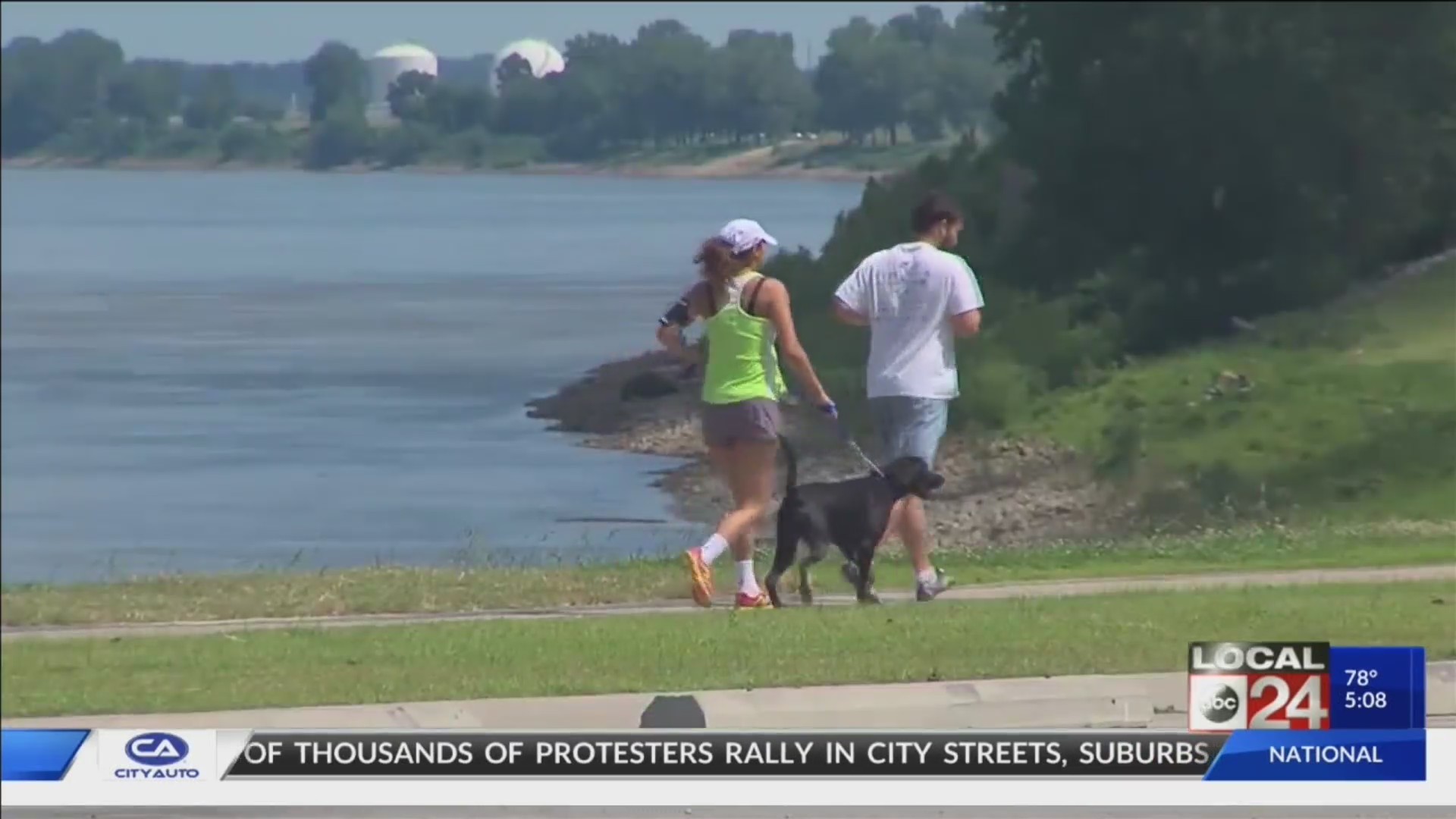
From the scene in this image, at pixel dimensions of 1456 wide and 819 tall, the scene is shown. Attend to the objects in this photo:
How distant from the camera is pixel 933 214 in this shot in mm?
11367

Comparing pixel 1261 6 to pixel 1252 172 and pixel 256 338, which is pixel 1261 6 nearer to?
pixel 1252 172

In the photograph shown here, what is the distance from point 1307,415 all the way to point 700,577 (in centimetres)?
1514

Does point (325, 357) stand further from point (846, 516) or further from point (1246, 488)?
point (846, 516)

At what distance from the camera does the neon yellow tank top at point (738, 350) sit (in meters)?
10.9

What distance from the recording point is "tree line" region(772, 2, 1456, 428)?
34.0 m

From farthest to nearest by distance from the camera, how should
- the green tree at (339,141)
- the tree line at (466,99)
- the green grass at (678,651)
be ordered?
1. the green tree at (339,141)
2. the tree line at (466,99)
3. the green grass at (678,651)

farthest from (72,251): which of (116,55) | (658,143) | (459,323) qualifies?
(116,55)

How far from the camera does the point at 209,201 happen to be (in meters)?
59.8

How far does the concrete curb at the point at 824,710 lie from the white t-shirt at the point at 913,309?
249 cm

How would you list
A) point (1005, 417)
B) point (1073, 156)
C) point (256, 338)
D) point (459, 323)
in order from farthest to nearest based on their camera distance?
1. point (459, 323)
2. point (256, 338)
3. point (1073, 156)
4. point (1005, 417)

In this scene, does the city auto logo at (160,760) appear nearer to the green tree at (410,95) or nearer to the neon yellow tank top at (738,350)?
the neon yellow tank top at (738,350)

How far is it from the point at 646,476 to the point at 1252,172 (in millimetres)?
10714

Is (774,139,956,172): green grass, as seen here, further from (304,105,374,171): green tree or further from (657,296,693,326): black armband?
(657,296,693,326): black armband

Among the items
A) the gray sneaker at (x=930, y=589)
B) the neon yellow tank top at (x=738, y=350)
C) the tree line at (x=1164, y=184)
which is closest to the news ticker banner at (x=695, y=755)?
the neon yellow tank top at (x=738, y=350)
